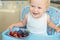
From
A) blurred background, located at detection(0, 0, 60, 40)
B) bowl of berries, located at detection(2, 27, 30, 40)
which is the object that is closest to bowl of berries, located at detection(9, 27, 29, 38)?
bowl of berries, located at detection(2, 27, 30, 40)

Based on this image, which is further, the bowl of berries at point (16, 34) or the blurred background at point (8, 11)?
the blurred background at point (8, 11)

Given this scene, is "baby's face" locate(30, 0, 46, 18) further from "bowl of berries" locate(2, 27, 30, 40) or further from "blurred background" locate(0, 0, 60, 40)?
"blurred background" locate(0, 0, 60, 40)

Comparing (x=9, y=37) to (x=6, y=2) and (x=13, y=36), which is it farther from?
(x=6, y=2)

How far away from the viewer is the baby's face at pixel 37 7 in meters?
0.57

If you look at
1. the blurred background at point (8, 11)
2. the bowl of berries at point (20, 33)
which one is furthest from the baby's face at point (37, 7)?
the blurred background at point (8, 11)

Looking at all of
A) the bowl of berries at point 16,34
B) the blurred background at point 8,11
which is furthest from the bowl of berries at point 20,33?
the blurred background at point 8,11

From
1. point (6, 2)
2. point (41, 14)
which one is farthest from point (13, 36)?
point (6, 2)

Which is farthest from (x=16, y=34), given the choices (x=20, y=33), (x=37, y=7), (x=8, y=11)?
(x=8, y=11)

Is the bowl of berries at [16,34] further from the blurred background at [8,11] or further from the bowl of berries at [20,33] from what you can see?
the blurred background at [8,11]

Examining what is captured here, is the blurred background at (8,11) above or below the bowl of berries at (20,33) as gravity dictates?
above

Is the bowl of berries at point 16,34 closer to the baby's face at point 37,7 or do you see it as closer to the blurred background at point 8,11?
the baby's face at point 37,7

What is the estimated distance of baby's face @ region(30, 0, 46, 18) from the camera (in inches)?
22.6

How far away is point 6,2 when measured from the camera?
1.03 metres

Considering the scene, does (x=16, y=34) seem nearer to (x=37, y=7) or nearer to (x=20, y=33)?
(x=20, y=33)
